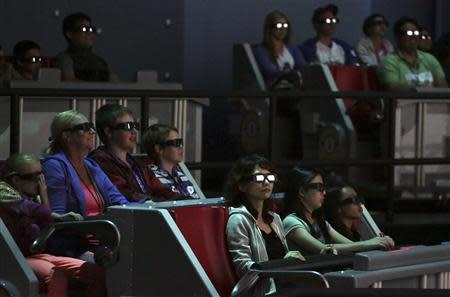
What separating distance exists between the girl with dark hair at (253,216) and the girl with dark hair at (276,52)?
402 cm

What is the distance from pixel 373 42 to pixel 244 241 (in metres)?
5.54

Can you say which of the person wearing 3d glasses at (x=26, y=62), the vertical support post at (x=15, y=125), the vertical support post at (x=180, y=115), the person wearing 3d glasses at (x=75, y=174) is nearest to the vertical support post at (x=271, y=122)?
the vertical support post at (x=180, y=115)

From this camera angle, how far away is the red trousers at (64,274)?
7562 millimetres

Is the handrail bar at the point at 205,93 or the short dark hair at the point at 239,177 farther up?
the handrail bar at the point at 205,93

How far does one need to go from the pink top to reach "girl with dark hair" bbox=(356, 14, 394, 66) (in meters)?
4.98

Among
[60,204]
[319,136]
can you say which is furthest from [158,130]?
[319,136]

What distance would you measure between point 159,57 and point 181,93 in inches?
118

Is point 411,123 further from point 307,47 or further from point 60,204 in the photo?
point 60,204

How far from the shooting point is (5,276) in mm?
7508

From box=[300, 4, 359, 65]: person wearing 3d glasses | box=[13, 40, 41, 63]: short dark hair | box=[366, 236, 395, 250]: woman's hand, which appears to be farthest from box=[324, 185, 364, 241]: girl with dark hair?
box=[300, 4, 359, 65]: person wearing 3d glasses

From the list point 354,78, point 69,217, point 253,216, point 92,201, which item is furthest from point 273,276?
point 354,78

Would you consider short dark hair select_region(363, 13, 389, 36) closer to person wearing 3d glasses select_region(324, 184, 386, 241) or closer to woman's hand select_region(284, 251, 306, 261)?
person wearing 3d glasses select_region(324, 184, 386, 241)

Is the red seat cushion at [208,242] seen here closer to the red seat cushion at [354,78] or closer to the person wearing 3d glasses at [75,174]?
the person wearing 3d glasses at [75,174]

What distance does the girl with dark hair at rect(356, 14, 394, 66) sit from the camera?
505 inches
